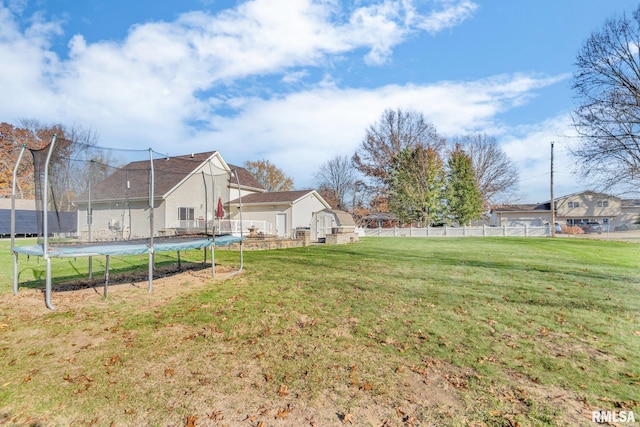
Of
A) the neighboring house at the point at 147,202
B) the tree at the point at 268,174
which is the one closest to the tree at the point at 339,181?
the tree at the point at 268,174

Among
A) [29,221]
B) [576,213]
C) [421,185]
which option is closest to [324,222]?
[421,185]

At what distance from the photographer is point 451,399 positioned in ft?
9.14

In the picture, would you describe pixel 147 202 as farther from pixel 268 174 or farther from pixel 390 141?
pixel 268 174

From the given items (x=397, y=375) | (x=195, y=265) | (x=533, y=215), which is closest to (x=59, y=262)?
(x=195, y=265)

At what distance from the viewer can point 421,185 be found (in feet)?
105

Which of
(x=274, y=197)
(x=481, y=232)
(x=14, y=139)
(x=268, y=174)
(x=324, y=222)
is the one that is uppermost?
(x=14, y=139)

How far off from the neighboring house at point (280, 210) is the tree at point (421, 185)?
11.3 m

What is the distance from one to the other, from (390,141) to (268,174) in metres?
20.0

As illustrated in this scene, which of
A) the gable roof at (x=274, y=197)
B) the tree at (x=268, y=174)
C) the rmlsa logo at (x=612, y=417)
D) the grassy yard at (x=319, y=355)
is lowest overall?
the rmlsa logo at (x=612, y=417)

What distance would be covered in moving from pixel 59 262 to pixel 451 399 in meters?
12.4

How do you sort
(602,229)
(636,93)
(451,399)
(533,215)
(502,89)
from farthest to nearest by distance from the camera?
(533,215) < (602,229) < (502,89) < (636,93) < (451,399)

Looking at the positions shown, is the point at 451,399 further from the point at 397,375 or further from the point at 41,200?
the point at 41,200

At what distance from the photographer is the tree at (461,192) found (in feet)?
105

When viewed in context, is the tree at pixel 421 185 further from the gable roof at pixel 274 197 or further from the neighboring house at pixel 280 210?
the neighboring house at pixel 280 210
